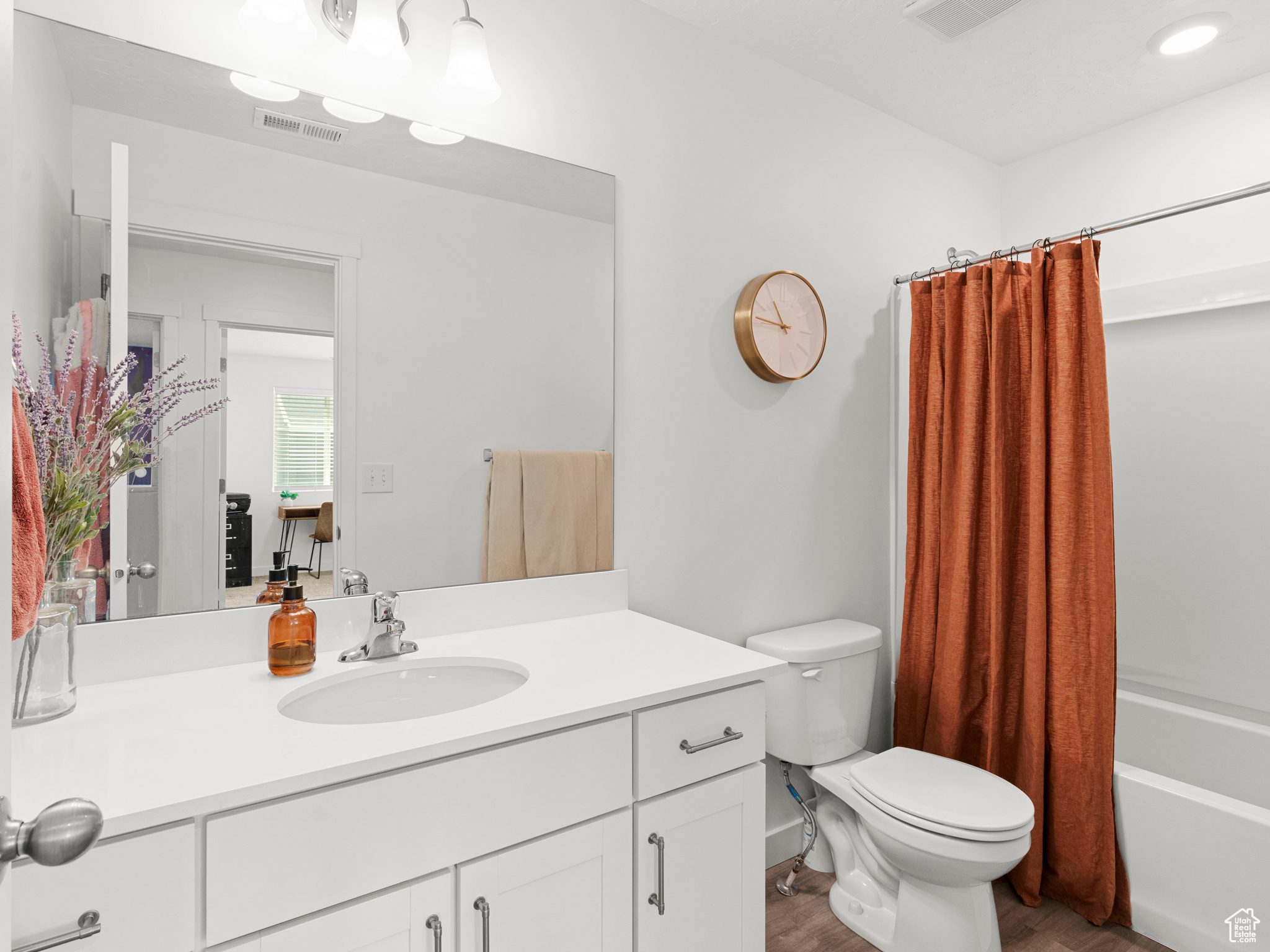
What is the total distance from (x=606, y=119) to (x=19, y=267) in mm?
1265

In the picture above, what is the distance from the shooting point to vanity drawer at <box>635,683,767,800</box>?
119 cm

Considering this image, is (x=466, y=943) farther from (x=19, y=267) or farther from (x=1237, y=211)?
(x=1237, y=211)

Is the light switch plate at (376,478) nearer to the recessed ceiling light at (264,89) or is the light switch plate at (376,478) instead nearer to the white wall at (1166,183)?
the recessed ceiling light at (264,89)

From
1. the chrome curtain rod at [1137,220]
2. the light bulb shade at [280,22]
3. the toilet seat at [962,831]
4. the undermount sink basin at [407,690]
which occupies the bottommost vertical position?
Answer: the toilet seat at [962,831]

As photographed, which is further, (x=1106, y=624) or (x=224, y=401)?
(x=1106, y=624)

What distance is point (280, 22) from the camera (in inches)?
49.4

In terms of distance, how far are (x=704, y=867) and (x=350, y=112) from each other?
1.61m

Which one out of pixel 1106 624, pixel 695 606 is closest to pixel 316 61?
pixel 695 606

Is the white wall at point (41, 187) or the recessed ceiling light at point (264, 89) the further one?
the recessed ceiling light at point (264, 89)

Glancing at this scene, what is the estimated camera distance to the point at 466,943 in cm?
99

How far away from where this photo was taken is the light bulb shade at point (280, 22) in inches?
49.2

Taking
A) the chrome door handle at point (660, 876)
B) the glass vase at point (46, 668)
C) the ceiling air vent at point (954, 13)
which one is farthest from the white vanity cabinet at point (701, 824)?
the ceiling air vent at point (954, 13)

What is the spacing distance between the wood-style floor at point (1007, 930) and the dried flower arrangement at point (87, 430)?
5.76ft

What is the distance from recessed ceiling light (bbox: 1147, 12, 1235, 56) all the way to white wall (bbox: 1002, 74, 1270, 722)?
40 centimetres
